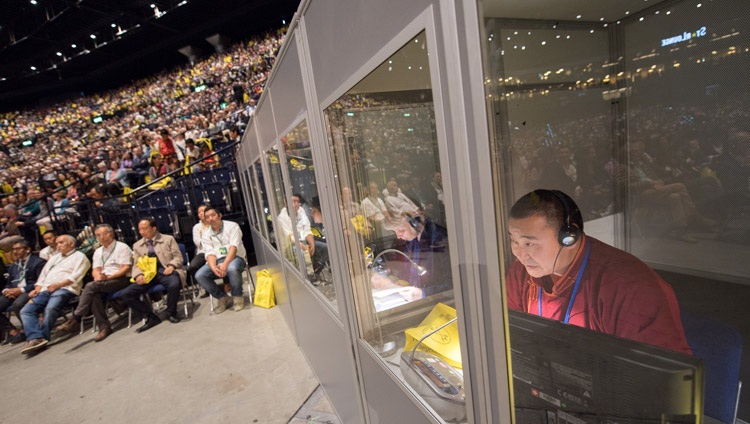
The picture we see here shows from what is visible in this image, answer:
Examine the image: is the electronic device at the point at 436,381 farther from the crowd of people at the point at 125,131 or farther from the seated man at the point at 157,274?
the crowd of people at the point at 125,131

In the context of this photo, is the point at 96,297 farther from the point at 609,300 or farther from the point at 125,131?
the point at 125,131

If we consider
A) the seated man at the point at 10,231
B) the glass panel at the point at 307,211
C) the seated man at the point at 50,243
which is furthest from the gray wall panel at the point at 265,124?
the seated man at the point at 10,231

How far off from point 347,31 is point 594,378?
38.3 inches

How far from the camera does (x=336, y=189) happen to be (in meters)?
1.33

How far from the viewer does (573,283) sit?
74cm

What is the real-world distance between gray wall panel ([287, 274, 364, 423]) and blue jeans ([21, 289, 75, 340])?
3446 mm

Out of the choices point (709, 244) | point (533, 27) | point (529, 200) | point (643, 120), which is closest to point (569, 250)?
point (529, 200)

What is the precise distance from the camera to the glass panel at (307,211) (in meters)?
1.67

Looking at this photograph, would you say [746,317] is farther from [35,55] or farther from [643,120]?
[35,55]

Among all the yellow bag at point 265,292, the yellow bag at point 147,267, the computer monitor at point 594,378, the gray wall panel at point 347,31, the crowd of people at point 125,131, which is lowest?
the yellow bag at point 265,292

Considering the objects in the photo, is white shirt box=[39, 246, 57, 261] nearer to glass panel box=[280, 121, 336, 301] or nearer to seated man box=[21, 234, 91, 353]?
seated man box=[21, 234, 91, 353]

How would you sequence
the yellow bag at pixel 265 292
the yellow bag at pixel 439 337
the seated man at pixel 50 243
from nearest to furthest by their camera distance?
1. the yellow bag at pixel 439 337
2. the yellow bag at pixel 265 292
3. the seated man at pixel 50 243

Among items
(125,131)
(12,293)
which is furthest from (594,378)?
(125,131)

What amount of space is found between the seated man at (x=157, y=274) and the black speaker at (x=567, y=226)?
4.62 m
